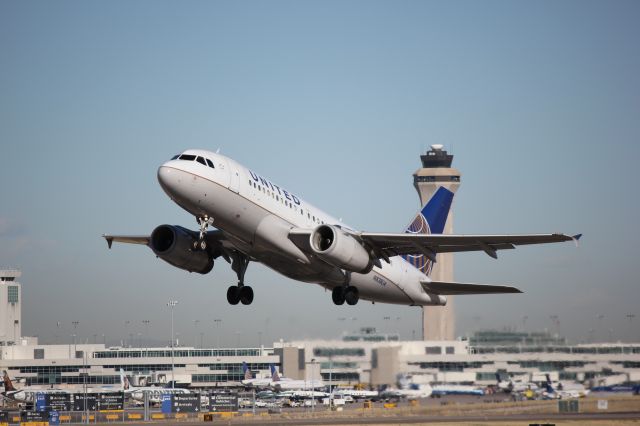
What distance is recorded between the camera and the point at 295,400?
323 ft

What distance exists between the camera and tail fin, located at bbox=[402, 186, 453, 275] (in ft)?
185

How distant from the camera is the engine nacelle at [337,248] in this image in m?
43.2

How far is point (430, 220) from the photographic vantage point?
57.8m

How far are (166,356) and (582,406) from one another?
8335cm

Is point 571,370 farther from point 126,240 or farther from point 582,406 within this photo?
point 126,240

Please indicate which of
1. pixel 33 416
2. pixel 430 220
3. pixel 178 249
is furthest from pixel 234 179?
pixel 33 416

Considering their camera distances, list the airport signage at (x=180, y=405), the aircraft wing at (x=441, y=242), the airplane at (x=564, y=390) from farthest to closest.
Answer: the airport signage at (x=180, y=405) < the airplane at (x=564, y=390) < the aircraft wing at (x=441, y=242)

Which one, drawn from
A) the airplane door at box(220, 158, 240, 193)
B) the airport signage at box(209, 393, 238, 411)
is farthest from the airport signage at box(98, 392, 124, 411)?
the airplane door at box(220, 158, 240, 193)

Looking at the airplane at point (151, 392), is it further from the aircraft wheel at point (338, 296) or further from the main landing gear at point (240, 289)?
the aircraft wheel at point (338, 296)

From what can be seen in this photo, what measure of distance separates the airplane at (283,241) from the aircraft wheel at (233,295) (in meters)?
0.05

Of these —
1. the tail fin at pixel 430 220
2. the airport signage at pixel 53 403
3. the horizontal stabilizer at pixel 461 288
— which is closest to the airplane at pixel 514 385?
the tail fin at pixel 430 220

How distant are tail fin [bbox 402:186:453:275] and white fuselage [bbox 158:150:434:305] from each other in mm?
7931

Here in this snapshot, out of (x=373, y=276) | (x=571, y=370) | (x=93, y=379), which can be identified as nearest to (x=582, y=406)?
(x=571, y=370)

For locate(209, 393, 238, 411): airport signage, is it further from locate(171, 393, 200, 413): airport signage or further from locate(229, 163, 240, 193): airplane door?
locate(229, 163, 240, 193): airplane door
